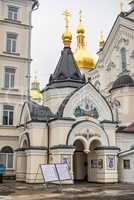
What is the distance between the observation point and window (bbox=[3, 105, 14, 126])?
89.5 feet

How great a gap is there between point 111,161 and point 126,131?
3.45 meters

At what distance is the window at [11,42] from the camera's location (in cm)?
2886

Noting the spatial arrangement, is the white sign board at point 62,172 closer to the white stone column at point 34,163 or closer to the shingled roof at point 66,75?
the white stone column at point 34,163

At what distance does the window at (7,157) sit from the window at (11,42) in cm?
792

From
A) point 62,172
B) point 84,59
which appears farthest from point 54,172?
point 84,59

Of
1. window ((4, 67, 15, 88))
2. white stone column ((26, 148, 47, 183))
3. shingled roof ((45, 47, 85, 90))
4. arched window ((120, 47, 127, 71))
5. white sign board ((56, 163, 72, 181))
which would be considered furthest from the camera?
arched window ((120, 47, 127, 71))

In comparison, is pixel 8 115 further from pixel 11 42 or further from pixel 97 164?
pixel 97 164

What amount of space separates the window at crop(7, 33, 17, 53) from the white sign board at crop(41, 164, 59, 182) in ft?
44.5

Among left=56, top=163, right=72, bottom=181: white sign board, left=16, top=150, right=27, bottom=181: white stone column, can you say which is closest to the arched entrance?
left=16, top=150, right=27, bottom=181: white stone column

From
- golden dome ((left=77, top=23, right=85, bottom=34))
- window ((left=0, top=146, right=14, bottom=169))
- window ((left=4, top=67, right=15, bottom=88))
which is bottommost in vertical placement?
window ((left=0, top=146, right=14, bottom=169))

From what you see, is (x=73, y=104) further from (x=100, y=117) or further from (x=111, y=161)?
(x=111, y=161)

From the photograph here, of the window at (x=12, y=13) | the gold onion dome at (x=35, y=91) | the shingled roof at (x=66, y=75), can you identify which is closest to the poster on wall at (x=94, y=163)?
the shingled roof at (x=66, y=75)

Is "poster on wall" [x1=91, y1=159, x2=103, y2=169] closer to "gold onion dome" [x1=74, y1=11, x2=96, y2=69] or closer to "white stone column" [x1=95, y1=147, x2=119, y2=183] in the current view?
"white stone column" [x1=95, y1=147, x2=119, y2=183]

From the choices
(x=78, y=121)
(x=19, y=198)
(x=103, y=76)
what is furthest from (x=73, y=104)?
(x=103, y=76)
